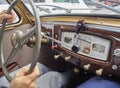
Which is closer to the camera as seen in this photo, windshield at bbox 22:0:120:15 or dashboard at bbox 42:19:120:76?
dashboard at bbox 42:19:120:76

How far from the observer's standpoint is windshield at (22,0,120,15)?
1477 mm

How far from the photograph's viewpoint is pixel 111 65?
1.31 m

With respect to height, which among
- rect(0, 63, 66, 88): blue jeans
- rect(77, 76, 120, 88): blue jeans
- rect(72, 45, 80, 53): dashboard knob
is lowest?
rect(0, 63, 66, 88): blue jeans

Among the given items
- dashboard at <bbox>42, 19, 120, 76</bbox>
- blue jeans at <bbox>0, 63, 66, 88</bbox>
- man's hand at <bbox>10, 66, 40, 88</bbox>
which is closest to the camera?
man's hand at <bbox>10, 66, 40, 88</bbox>

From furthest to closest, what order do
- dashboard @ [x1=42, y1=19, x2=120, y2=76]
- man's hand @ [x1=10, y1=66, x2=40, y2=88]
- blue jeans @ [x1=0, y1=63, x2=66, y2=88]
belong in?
blue jeans @ [x1=0, y1=63, x2=66, y2=88] < dashboard @ [x1=42, y1=19, x2=120, y2=76] < man's hand @ [x1=10, y1=66, x2=40, y2=88]

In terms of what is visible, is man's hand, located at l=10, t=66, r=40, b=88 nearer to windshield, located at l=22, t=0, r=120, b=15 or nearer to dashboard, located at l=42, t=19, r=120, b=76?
dashboard, located at l=42, t=19, r=120, b=76

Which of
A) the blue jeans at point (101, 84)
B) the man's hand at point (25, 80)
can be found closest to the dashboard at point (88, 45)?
the blue jeans at point (101, 84)

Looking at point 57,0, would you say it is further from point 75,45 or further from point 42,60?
point 75,45

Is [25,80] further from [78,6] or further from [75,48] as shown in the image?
[78,6]

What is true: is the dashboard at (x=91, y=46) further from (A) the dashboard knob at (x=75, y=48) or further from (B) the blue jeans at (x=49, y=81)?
(B) the blue jeans at (x=49, y=81)

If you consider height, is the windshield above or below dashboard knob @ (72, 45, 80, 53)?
above

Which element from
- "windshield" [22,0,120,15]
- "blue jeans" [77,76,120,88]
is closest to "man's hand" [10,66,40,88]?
"blue jeans" [77,76,120,88]

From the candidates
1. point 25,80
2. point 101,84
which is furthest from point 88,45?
point 25,80

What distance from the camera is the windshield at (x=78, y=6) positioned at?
1.48 meters
